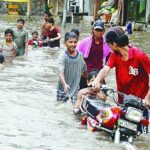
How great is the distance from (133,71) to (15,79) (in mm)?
5632

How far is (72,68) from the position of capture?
857 centimetres

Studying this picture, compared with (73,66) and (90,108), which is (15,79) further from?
(90,108)

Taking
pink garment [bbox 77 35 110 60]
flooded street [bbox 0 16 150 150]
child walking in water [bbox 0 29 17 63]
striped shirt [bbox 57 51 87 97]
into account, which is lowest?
flooded street [bbox 0 16 150 150]

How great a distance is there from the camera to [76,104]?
8.30m

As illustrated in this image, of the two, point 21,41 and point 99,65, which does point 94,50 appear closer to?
point 99,65

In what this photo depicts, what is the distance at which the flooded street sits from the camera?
6.75 m

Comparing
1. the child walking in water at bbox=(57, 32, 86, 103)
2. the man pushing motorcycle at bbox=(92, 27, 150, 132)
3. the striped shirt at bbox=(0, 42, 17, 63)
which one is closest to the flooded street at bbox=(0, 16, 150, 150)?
the child walking in water at bbox=(57, 32, 86, 103)

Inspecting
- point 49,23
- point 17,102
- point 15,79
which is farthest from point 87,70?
point 49,23

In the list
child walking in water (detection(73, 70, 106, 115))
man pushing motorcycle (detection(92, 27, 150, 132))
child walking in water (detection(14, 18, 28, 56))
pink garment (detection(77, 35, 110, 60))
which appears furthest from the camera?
child walking in water (detection(14, 18, 28, 56))

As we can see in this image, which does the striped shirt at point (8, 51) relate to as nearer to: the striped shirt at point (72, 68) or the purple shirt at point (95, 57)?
the purple shirt at point (95, 57)

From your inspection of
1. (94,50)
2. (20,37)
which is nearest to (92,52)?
(94,50)

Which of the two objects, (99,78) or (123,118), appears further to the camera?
(99,78)

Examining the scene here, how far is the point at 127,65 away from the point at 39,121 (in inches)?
68.6

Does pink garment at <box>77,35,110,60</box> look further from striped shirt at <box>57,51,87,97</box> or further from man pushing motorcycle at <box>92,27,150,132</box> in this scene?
man pushing motorcycle at <box>92,27,150,132</box>
